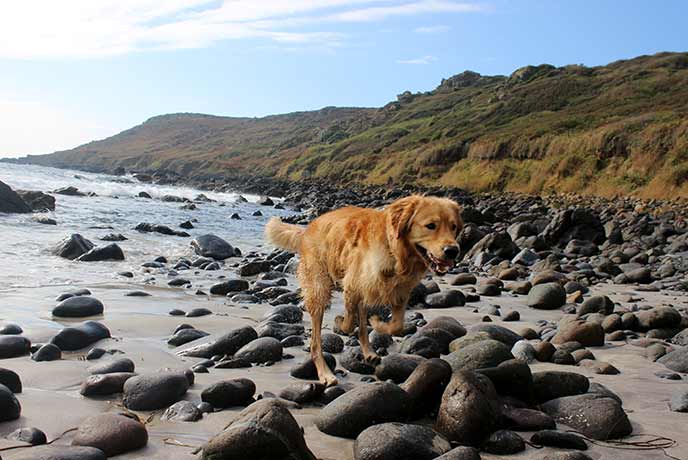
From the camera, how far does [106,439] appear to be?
12.2ft

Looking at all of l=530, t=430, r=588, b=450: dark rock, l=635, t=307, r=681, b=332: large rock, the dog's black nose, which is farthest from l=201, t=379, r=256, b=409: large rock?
l=635, t=307, r=681, b=332: large rock

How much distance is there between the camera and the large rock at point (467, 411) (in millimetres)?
4047

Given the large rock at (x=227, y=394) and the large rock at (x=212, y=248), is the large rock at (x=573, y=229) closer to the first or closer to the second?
the large rock at (x=212, y=248)

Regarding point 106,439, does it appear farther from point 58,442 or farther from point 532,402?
point 532,402

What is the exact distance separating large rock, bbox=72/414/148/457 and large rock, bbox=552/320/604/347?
4.76 metres

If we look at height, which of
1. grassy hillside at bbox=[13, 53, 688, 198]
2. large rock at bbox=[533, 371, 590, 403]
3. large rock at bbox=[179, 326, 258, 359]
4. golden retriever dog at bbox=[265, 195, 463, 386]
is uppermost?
grassy hillside at bbox=[13, 53, 688, 198]

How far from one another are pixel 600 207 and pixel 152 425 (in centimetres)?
2708

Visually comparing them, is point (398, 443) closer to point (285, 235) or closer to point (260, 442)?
point (260, 442)

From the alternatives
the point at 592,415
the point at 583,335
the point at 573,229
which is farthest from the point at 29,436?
the point at 573,229

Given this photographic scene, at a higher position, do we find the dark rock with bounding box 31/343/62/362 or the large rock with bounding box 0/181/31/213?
the large rock with bounding box 0/181/31/213

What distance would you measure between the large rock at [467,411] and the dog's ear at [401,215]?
1.46 meters

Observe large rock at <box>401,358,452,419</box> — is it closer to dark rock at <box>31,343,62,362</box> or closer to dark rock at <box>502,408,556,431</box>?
dark rock at <box>502,408,556,431</box>

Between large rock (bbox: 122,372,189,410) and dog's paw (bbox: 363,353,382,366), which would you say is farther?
dog's paw (bbox: 363,353,382,366)

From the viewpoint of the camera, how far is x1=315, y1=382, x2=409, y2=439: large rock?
418 cm
